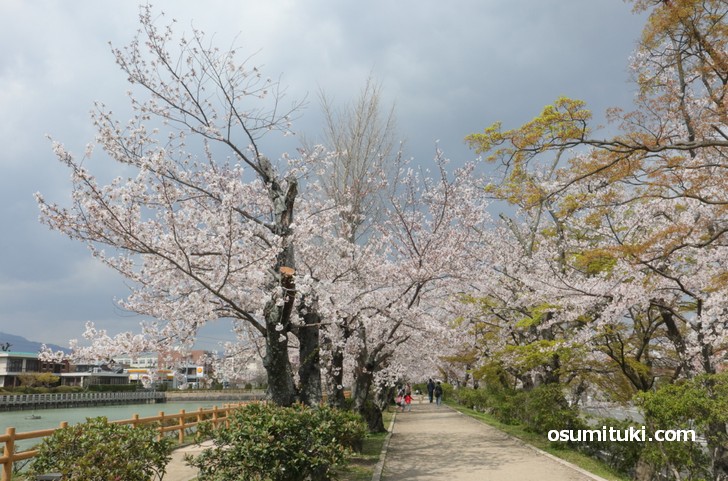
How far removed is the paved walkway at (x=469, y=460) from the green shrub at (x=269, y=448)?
3.13 m

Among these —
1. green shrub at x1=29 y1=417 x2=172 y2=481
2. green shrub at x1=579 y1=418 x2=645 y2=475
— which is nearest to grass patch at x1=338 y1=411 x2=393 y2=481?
green shrub at x1=29 y1=417 x2=172 y2=481

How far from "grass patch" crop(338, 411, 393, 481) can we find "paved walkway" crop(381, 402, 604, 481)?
0.32 m

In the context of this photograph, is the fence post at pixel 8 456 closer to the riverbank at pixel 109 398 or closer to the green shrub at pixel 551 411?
the green shrub at pixel 551 411

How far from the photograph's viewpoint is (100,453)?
209 inches

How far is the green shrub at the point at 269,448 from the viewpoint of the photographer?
5.90 metres

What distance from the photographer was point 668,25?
9.13 metres

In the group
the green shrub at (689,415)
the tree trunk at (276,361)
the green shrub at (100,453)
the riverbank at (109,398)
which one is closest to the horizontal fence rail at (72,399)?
the riverbank at (109,398)

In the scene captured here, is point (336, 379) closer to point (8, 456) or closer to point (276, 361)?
point (276, 361)

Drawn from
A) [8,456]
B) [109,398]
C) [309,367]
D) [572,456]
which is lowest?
[109,398]

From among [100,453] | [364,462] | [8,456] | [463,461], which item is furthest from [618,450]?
[8,456]

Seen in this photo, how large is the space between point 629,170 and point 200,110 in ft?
27.5

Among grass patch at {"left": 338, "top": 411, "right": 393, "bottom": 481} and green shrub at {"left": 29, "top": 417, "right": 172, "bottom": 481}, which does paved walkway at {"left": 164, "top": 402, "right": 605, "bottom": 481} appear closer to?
grass patch at {"left": 338, "top": 411, "right": 393, "bottom": 481}

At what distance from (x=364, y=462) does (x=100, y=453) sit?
6638 millimetres

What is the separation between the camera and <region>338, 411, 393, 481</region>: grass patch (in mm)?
9109
